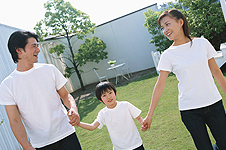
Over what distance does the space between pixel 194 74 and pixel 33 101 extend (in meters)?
1.30

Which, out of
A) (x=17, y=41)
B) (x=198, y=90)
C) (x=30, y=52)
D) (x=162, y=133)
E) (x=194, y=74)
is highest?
(x=17, y=41)

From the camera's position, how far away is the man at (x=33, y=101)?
169 cm

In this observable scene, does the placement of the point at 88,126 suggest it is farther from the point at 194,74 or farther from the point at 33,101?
the point at 194,74

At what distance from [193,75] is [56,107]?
1.14 metres

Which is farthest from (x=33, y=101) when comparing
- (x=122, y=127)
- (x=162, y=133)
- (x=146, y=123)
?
(x=162, y=133)

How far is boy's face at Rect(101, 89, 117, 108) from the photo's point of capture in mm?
2068

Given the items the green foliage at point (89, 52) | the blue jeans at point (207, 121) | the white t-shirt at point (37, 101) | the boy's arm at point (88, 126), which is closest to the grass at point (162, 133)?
the blue jeans at point (207, 121)

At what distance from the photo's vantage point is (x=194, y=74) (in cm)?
170

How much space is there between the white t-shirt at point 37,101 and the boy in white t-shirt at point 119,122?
0.31m

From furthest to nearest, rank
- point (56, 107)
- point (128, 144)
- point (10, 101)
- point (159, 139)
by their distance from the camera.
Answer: point (159, 139), point (128, 144), point (56, 107), point (10, 101)

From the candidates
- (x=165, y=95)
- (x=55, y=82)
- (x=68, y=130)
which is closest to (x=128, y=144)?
(x=68, y=130)

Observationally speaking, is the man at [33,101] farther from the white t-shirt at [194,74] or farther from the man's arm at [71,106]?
the white t-shirt at [194,74]

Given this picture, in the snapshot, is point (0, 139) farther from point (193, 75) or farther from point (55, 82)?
point (193, 75)

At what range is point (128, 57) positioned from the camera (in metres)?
11.1
